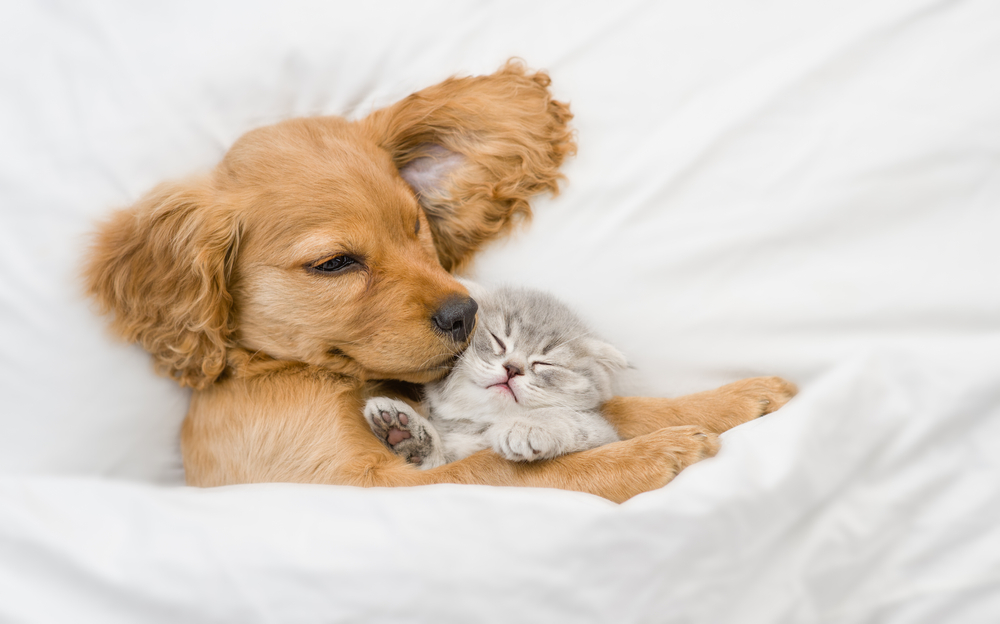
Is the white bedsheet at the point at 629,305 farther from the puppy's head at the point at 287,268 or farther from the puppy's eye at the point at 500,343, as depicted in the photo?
the puppy's eye at the point at 500,343

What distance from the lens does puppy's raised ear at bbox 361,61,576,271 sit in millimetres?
2061

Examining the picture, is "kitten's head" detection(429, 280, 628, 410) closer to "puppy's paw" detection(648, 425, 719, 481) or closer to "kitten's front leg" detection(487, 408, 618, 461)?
"kitten's front leg" detection(487, 408, 618, 461)

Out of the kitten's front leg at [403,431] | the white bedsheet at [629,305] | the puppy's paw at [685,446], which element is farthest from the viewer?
the kitten's front leg at [403,431]

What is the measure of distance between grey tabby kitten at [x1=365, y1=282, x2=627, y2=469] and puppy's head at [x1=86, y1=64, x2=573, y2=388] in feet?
0.34

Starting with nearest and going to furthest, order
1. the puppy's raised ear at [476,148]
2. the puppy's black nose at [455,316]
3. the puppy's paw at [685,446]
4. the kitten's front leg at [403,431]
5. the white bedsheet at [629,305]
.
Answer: the white bedsheet at [629,305] < the puppy's paw at [685,446] < the puppy's black nose at [455,316] < the kitten's front leg at [403,431] < the puppy's raised ear at [476,148]

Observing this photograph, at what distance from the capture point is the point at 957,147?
163cm

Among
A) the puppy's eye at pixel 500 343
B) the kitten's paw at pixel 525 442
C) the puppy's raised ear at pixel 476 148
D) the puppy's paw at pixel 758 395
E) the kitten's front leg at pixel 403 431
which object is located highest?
the puppy's raised ear at pixel 476 148

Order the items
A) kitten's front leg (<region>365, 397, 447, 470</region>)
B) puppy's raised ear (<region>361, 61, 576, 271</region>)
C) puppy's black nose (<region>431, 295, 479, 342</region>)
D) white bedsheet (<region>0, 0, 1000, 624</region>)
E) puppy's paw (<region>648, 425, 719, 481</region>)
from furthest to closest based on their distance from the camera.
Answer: puppy's raised ear (<region>361, 61, 576, 271</region>), kitten's front leg (<region>365, 397, 447, 470</region>), puppy's black nose (<region>431, 295, 479, 342</region>), puppy's paw (<region>648, 425, 719, 481</region>), white bedsheet (<region>0, 0, 1000, 624</region>)

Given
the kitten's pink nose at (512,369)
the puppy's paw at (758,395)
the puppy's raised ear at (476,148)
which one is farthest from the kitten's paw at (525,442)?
the puppy's raised ear at (476,148)

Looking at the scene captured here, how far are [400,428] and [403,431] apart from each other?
0.01 m

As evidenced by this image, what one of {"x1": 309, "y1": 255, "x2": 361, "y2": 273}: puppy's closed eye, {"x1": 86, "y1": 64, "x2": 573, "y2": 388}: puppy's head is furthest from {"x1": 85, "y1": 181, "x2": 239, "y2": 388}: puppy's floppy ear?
{"x1": 309, "y1": 255, "x2": 361, "y2": 273}: puppy's closed eye

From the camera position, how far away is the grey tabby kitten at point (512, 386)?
181 cm

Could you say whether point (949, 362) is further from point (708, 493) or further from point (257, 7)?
point (257, 7)

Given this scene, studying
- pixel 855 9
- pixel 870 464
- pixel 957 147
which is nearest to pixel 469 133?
pixel 855 9
